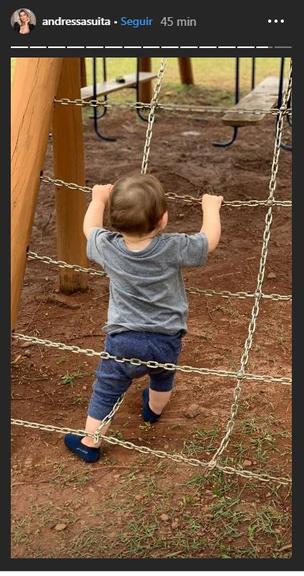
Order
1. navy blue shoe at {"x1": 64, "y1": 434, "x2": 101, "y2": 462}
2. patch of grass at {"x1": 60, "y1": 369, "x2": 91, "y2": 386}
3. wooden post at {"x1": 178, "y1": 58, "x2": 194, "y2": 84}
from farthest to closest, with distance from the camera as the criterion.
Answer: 1. wooden post at {"x1": 178, "y1": 58, "x2": 194, "y2": 84}
2. patch of grass at {"x1": 60, "y1": 369, "x2": 91, "y2": 386}
3. navy blue shoe at {"x1": 64, "y1": 434, "x2": 101, "y2": 462}

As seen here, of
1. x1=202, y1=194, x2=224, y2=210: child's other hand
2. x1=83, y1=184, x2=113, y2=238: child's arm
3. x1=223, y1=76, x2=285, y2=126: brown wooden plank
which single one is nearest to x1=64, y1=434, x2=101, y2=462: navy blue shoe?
x1=83, y1=184, x2=113, y2=238: child's arm

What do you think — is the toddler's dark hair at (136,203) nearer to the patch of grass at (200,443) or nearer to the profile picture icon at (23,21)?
the profile picture icon at (23,21)

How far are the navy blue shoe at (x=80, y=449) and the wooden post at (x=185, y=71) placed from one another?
7.13 meters

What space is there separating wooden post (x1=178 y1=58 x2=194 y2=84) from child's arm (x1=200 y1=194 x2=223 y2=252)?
23.2ft

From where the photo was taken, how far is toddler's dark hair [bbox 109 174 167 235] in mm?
2418

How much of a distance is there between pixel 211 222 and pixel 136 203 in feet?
0.91

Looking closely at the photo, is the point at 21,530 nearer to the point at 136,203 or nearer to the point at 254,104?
the point at 136,203

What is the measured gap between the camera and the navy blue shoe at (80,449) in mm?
2850

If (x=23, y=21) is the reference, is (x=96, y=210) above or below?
below

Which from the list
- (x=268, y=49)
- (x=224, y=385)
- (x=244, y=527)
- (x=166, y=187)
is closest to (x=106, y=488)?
(x=244, y=527)

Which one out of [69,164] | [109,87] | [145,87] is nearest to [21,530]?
[69,164]

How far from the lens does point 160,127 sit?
24.5ft

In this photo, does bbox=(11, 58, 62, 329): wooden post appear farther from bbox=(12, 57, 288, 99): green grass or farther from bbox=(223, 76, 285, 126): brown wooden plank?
bbox=(12, 57, 288, 99): green grass

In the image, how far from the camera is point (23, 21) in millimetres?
2139
